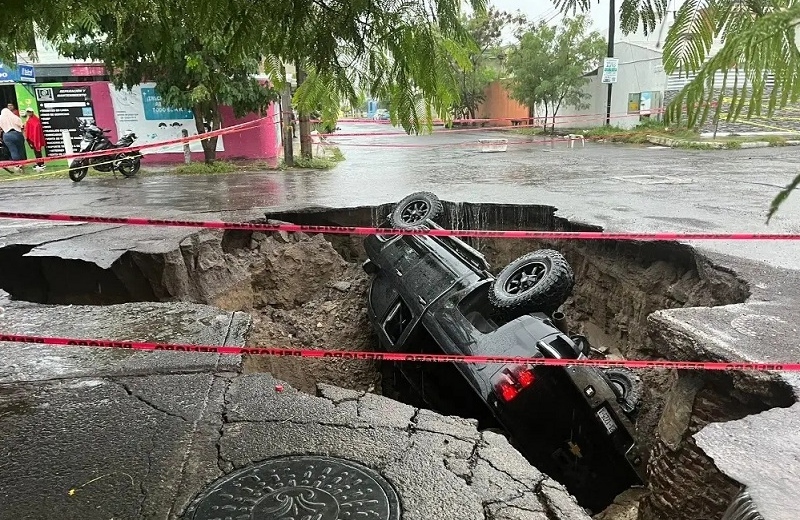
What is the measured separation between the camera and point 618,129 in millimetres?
23859

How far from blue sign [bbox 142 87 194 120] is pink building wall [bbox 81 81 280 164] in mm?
893

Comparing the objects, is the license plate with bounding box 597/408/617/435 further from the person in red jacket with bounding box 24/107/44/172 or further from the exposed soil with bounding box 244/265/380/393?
the person in red jacket with bounding box 24/107/44/172

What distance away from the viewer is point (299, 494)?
2.35 m

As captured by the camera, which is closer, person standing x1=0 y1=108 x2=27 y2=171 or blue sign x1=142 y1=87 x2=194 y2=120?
person standing x1=0 y1=108 x2=27 y2=171

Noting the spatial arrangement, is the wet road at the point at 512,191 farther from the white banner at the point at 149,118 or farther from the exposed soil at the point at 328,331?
the white banner at the point at 149,118

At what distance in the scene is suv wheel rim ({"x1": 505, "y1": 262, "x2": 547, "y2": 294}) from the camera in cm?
420

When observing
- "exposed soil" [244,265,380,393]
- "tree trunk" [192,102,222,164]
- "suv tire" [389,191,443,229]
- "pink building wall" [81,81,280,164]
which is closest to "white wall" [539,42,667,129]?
"pink building wall" [81,81,280,164]

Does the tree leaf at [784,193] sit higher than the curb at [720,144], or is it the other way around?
the tree leaf at [784,193]

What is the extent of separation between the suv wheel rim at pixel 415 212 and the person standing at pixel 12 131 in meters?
13.3

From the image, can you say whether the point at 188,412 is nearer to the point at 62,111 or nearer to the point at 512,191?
the point at 512,191

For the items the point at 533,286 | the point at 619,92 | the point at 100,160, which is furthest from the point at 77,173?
the point at 619,92

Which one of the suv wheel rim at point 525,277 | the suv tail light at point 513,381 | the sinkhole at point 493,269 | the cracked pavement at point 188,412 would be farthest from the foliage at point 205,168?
the suv tail light at point 513,381

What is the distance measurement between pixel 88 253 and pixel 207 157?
9.60m

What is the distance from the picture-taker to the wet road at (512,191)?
626 cm
